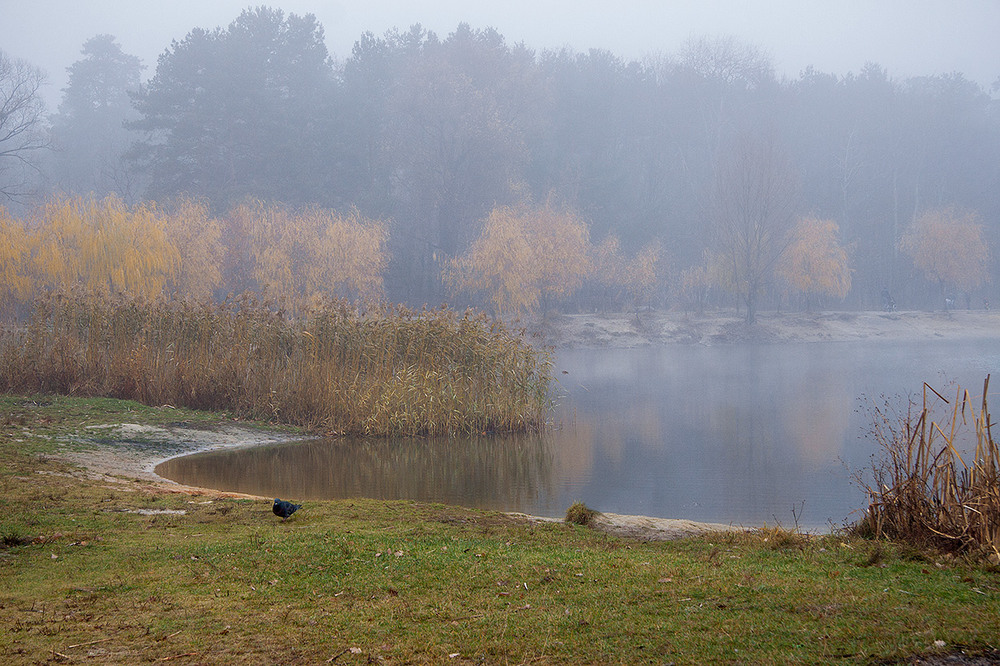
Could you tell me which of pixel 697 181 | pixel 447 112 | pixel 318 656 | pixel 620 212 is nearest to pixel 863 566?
pixel 318 656

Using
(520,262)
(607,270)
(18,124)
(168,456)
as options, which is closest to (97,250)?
(168,456)

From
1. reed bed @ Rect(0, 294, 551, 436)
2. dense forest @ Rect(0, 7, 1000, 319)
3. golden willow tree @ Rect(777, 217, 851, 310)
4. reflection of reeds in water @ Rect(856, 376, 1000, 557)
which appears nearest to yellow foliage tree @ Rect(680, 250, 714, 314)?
dense forest @ Rect(0, 7, 1000, 319)

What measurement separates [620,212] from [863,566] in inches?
2434

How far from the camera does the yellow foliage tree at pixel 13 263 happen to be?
2553cm

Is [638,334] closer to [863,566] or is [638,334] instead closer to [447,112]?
[447,112]

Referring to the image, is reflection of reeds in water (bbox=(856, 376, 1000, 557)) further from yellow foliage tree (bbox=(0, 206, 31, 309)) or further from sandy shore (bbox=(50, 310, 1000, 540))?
sandy shore (bbox=(50, 310, 1000, 540))

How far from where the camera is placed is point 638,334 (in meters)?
49.7

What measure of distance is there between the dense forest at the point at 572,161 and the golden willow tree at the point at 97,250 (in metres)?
11.2

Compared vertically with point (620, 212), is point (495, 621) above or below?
below

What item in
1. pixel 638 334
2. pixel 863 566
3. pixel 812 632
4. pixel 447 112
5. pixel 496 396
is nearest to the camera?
pixel 812 632

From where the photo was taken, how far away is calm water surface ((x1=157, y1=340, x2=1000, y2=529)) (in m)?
11.5

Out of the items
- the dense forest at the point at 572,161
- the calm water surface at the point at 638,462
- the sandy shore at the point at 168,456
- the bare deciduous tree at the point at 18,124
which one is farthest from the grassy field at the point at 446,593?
the bare deciduous tree at the point at 18,124

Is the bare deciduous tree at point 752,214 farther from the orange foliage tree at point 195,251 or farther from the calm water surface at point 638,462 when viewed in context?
the orange foliage tree at point 195,251

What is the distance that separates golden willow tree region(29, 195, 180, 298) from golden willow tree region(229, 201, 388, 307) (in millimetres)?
9946
